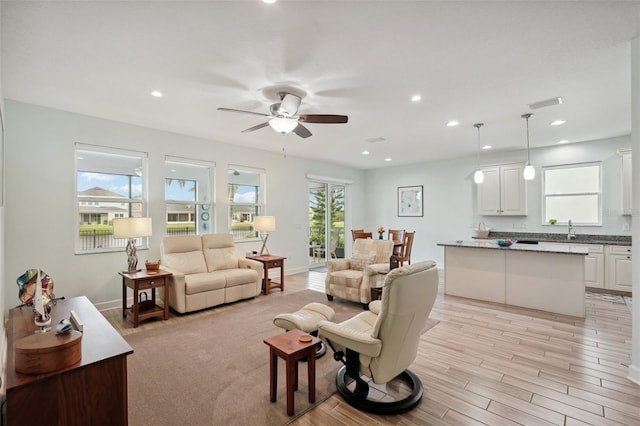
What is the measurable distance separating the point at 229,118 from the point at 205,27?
82.2 inches

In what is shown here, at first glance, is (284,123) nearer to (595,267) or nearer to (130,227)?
(130,227)

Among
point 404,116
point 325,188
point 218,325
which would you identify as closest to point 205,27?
point 404,116

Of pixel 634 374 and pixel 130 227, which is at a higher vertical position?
pixel 130 227

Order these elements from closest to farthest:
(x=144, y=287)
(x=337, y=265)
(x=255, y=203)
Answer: (x=144, y=287)
(x=337, y=265)
(x=255, y=203)

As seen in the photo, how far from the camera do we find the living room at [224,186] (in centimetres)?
366

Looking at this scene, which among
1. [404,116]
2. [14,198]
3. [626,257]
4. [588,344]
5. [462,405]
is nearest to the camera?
[462,405]

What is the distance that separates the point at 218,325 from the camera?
12.1ft

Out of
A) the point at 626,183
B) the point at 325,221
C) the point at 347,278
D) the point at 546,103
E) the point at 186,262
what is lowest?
the point at 347,278

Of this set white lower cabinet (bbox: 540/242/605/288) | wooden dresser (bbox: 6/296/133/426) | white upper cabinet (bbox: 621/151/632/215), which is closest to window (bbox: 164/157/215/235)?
wooden dresser (bbox: 6/296/133/426)

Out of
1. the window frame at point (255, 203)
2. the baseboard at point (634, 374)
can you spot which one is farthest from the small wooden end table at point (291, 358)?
the window frame at point (255, 203)

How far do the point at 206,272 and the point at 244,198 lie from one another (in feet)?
6.38

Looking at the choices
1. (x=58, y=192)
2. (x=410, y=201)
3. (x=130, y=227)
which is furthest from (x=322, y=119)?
(x=410, y=201)

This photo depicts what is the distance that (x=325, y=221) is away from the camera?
26.9 feet

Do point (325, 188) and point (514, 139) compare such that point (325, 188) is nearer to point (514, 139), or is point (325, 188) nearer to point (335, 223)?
point (335, 223)
